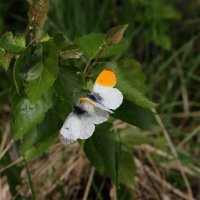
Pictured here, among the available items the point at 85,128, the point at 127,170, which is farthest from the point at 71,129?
the point at 127,170

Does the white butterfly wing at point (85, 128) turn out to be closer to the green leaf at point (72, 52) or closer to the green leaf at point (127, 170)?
the green leaf at point (72, 52)

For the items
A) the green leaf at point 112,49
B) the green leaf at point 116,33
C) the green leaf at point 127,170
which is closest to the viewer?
the green leaf at point 116,33

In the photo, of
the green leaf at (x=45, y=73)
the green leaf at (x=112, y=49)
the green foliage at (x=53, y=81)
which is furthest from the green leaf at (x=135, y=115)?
the green leaf at (x=45, y=73)

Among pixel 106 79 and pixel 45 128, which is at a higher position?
pixel 106 79

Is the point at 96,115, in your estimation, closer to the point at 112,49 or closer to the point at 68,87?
the point at 68,87

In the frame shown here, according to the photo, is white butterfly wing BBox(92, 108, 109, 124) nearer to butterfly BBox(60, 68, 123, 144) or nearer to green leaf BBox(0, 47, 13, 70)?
butterfly BBox(60, 68, 123, 144)
